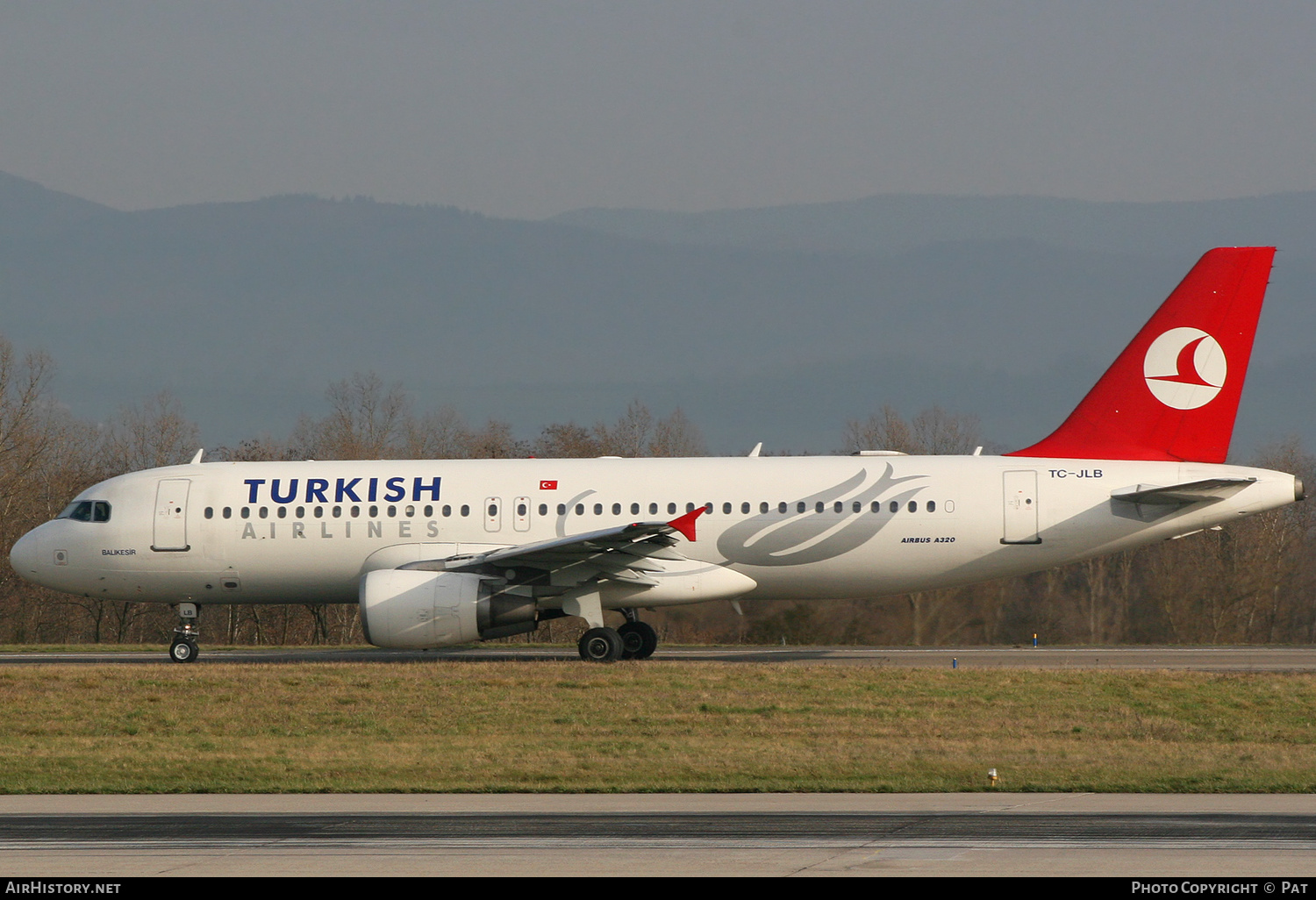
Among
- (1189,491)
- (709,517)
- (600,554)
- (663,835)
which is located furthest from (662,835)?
(1189,491)

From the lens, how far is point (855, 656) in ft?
89.8

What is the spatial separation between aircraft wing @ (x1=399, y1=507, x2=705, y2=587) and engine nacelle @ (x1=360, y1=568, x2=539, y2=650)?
577 millimetres

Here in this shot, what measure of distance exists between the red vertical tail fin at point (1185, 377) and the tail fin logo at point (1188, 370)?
0.02 metres

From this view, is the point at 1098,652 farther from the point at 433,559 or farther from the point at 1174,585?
the point at 1174,585

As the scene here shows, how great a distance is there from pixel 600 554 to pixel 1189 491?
32.4 feet

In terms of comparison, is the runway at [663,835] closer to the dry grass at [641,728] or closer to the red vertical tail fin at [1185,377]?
the dry grass at [641,728]

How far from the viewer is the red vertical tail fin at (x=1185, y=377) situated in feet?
81.7

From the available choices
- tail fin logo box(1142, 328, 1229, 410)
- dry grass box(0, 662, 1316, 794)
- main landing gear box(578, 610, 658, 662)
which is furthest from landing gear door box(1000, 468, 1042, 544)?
main landing gear box(578, 610, 658, 662)

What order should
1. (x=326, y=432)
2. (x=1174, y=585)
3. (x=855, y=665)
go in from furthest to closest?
1. (x=326, y=432)
2. (x=1174, y=585)
3. (x=855, y=665)

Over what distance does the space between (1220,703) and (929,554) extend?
6.59m

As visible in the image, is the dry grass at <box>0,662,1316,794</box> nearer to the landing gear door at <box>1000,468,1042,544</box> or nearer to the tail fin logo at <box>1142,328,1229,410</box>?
A: the landing gear door at <box>1000,468,1042,544</box>

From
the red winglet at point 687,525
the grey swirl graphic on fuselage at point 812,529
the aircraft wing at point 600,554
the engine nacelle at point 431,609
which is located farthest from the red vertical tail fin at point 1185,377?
the engine nacelle at point 431,609
